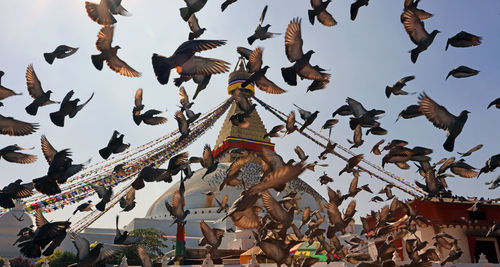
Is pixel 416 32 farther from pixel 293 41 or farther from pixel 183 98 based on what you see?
pixel 183 98

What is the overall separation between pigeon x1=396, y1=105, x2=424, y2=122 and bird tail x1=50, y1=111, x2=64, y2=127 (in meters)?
7.32

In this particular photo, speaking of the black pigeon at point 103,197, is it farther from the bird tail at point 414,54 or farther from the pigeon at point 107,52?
the bird tail at point 414,54

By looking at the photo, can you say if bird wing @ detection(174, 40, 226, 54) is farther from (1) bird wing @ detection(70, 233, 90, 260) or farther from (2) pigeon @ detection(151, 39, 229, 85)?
(1) bird wing @ detection(70, 233, 90, 260)

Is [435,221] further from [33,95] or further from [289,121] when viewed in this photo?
[33,95]

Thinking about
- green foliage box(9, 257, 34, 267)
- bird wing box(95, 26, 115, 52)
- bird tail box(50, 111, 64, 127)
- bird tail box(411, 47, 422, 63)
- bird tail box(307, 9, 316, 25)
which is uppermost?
bird tail box(307, 9, 316, 25)

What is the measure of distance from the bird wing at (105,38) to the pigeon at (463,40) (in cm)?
644

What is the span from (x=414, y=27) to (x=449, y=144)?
2.30 m

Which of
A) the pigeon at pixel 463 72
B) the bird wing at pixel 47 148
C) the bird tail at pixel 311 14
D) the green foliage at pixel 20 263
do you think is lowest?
the green foliage at pixel 20 263

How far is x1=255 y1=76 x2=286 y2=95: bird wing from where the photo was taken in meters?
8.23

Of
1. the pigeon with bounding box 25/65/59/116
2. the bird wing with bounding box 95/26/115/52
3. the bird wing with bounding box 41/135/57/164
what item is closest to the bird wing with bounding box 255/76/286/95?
the bird wing with bounding box 95/26/115/52

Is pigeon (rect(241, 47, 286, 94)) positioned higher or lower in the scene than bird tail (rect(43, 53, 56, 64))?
lower

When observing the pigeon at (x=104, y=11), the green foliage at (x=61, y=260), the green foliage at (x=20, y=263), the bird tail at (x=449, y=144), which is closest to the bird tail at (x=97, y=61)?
the pigeon at (x=104, y=11)

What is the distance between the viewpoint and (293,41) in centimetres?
728

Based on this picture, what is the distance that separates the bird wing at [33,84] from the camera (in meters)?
8.29
